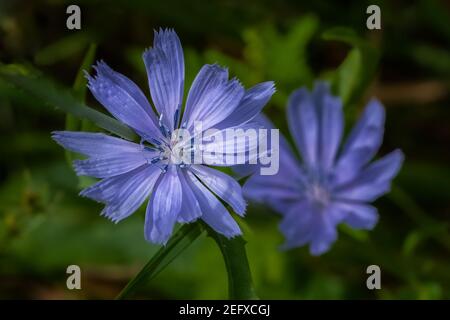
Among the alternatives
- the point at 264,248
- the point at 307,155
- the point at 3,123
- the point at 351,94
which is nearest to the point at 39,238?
the point at 3,123

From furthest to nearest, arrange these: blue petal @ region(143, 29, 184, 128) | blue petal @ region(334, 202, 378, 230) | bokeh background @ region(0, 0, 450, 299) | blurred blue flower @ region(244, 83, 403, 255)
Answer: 1. bokeh background @ region(0, 0, 450, 299)
2. blurred blue flower @ region(244, 83, 403, 255)
3. blue petal @ region(334, 202, 378, 230)
4. blue petal @ region(143, 29, 184, 128)

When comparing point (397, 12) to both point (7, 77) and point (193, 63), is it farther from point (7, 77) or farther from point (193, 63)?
point (7, 77)

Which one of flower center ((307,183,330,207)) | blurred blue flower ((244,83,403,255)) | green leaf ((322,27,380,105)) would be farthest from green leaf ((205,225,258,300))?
flower center ((307,183,330,207))

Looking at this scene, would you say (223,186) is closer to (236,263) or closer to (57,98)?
(236,263)

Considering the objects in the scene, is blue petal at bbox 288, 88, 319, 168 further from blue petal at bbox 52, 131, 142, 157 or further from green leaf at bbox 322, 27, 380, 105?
blue petal at bbox 52, 131, 142, 157

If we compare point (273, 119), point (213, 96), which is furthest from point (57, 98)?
point (273, 119)

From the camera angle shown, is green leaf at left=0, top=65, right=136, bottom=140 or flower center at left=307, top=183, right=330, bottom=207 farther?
flower center at left=307, top=183, right=330, bottom=207
